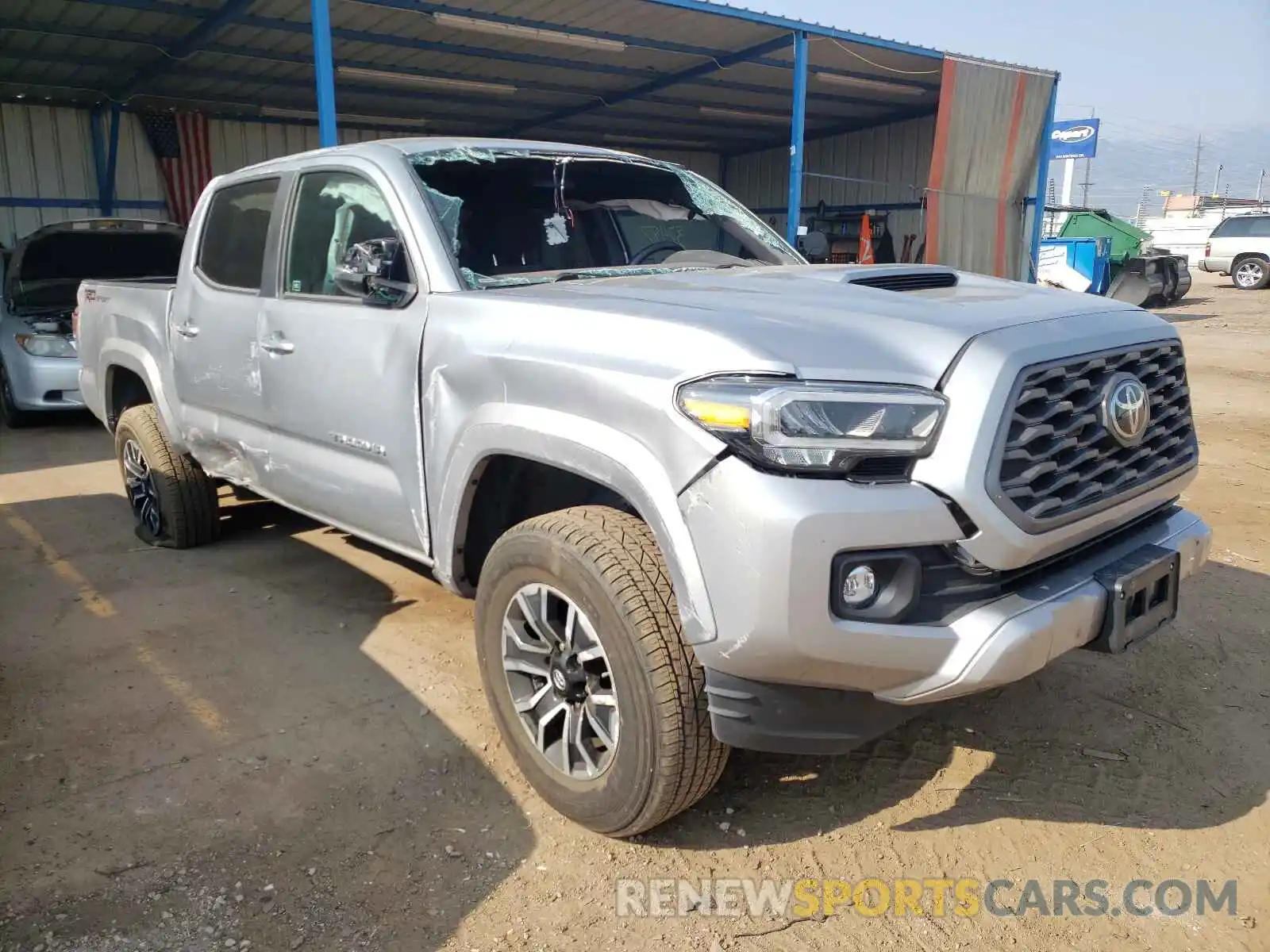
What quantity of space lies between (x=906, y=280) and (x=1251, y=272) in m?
26.4

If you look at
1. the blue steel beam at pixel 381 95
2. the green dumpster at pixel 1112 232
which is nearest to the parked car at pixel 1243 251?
the green dumpster at pixel 1112 232

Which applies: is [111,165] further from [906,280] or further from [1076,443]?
[1076,443]

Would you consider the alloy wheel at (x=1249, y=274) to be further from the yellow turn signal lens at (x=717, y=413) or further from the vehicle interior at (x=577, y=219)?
the yellow turn signal lens at (x=717, y=413)

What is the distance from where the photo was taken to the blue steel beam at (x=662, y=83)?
12898 mm

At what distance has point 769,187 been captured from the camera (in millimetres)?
21969

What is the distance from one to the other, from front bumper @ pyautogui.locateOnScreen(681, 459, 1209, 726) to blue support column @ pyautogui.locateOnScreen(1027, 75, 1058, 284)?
15209 millimetres

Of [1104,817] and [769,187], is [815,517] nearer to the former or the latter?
[1104,817]

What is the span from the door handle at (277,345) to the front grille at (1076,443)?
2.54m

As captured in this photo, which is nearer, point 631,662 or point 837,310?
point 631,662

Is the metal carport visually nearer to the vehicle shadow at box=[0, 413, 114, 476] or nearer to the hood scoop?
the vehicle shadow at box=[0, 413, 114, 476]

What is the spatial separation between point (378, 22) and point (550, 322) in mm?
10835

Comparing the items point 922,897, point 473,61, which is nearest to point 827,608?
point 922,897

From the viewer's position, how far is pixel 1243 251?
79.3ft

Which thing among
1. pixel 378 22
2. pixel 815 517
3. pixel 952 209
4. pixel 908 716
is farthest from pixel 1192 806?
pixel 952 209
